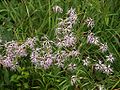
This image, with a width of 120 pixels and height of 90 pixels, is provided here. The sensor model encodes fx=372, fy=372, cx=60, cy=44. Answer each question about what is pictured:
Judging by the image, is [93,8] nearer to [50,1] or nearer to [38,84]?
[50,1]

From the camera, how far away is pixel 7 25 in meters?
3.75

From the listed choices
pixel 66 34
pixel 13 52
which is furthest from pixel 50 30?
pixel 13 52

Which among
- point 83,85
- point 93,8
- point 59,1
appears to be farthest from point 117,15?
point 83,85

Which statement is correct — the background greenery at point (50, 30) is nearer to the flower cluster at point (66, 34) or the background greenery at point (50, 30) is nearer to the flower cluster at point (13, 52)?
the flower cluster at point (13, 52)

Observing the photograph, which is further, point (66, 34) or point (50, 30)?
point (50, 30)

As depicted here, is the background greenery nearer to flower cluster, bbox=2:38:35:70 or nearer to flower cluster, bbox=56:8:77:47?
flower cluster, bbox=2:38:35:70

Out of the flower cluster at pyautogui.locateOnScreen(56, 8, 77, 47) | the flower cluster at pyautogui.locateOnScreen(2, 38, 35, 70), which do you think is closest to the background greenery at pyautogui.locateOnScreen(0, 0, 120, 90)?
the flower cluster at pyautogui.locateOnScreen(2, 38, 35, 70)

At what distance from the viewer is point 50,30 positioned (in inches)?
148

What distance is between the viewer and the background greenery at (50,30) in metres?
3.29

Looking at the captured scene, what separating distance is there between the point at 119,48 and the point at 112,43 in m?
0.09

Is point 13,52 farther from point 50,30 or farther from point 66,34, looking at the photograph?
point 50,30

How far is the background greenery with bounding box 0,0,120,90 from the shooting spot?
3.29m

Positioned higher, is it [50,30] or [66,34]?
[66,34]

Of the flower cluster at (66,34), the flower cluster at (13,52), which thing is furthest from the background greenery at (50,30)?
the flower cluster at (66,34)
